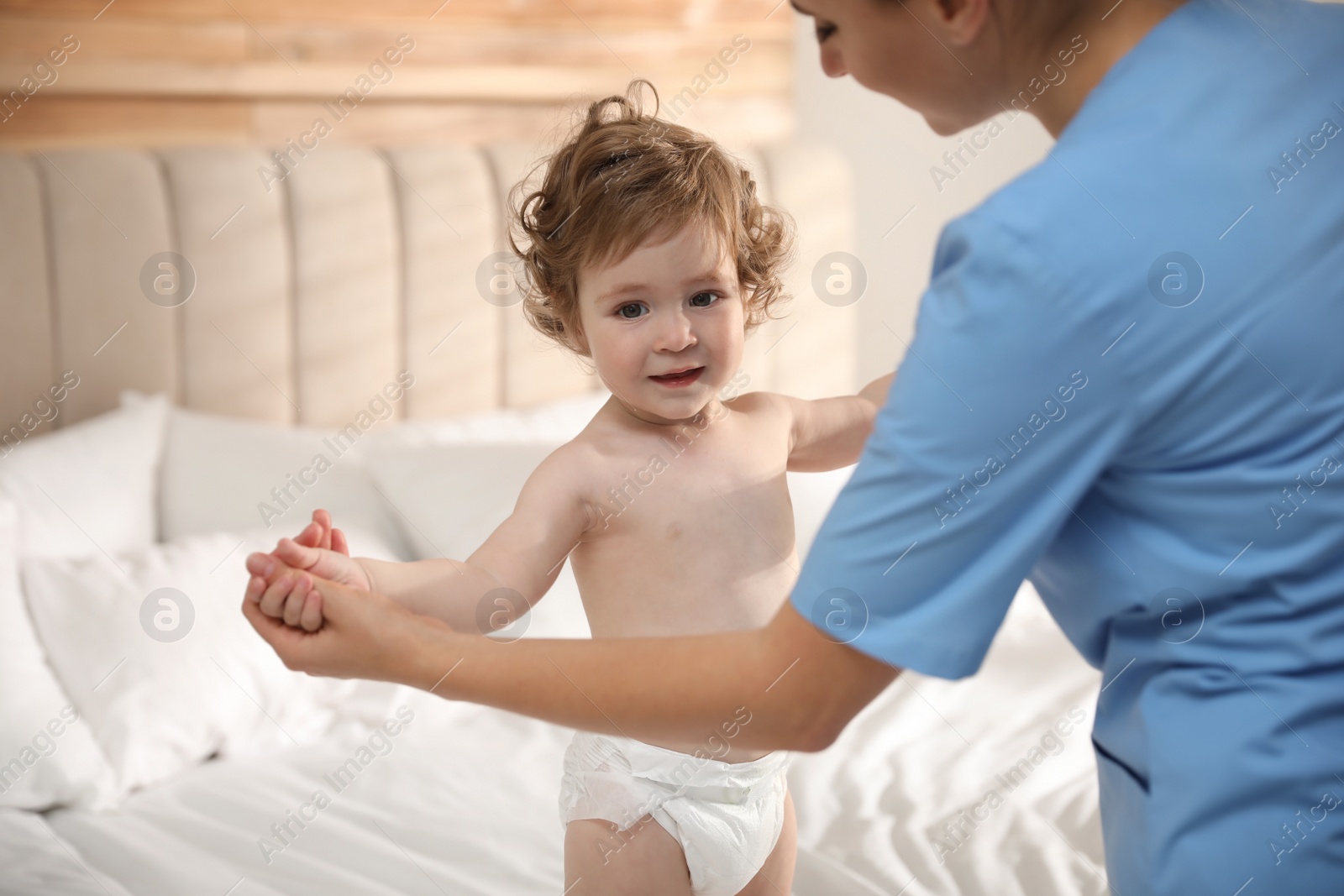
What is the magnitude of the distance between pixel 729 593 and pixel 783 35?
2338 mm

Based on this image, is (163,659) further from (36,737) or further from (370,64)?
(370,64)

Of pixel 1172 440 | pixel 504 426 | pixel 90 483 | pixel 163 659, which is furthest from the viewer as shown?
pixel 504 426

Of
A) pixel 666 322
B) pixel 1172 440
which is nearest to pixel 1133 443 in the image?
pixel 1172 440

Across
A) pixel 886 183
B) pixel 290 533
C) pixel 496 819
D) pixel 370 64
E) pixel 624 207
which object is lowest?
pixel 496 819

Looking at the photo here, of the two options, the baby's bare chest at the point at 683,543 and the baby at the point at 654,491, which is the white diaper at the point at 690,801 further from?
the baby's bare chest at the point at 683,543

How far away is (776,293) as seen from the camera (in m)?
1.28

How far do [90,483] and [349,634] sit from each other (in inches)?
48.8

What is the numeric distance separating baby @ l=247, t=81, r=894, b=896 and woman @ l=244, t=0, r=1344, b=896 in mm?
294

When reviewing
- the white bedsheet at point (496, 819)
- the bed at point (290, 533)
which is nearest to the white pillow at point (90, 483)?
the bed at point (290, 533)

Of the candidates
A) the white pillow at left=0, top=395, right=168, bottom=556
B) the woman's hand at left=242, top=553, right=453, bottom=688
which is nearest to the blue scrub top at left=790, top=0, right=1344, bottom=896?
the woman's hand at left=242, top=553, right=453, bottom=688

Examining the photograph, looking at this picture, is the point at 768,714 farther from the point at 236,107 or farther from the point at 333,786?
the point at 236,107

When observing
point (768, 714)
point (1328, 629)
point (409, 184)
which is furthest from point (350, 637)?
point (409, 184)

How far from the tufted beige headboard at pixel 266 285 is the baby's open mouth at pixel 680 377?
1.38 metres

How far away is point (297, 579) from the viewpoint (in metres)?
0.89
